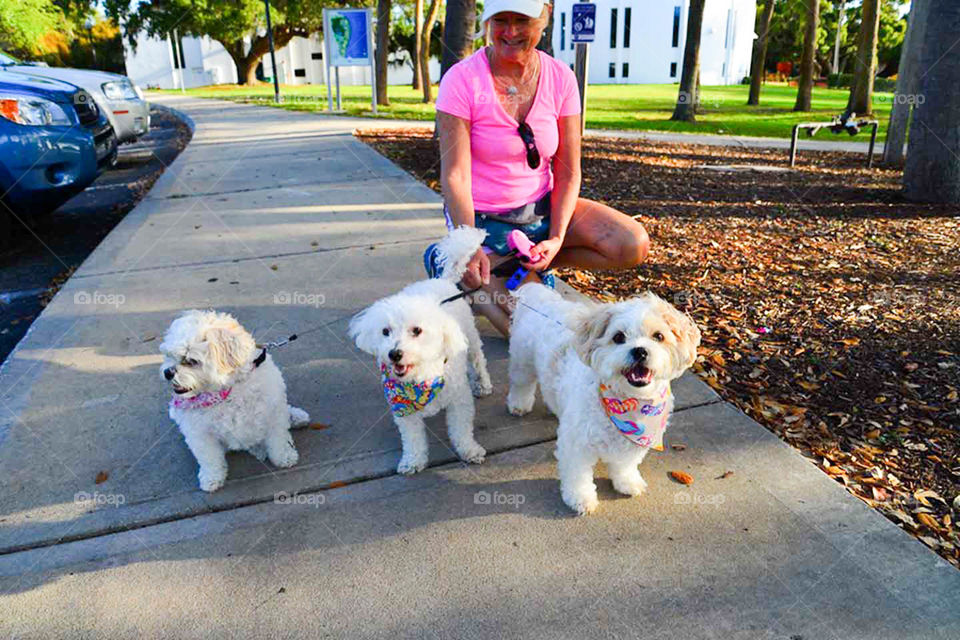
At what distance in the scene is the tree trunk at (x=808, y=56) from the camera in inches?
863

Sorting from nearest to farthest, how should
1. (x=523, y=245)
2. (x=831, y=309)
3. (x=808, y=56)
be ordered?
(x=523, y=245) → (x=831, y=309) → (x=808, y=56)

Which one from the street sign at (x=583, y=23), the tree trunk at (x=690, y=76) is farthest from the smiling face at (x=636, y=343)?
the tree trunk at (x=690, y=76)

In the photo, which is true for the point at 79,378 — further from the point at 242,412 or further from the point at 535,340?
the point at 535,340

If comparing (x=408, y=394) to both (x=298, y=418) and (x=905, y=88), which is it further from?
(x=905, y=88)

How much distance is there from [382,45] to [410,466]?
832 inches

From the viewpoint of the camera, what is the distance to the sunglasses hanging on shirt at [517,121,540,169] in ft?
12.9

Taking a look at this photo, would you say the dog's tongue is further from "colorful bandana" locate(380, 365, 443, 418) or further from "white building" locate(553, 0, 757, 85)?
"white building" locate(553, 0, 757, 85)

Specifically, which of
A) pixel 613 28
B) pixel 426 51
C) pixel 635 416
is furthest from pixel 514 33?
pixel 613 28

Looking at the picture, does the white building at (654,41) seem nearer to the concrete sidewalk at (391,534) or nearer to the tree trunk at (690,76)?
the tree trunk at (690,76)

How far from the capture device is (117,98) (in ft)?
32.1

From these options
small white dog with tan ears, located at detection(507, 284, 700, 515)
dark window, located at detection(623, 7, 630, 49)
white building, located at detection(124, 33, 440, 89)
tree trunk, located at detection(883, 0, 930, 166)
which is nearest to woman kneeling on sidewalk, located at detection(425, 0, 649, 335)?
small white dog with tan ears, located at detection(507, 284, 700, 515)

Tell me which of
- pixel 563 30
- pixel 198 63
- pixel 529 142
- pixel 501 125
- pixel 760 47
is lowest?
pixel 529 142

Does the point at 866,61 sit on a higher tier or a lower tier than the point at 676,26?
lower

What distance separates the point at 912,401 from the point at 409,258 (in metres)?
3.85
